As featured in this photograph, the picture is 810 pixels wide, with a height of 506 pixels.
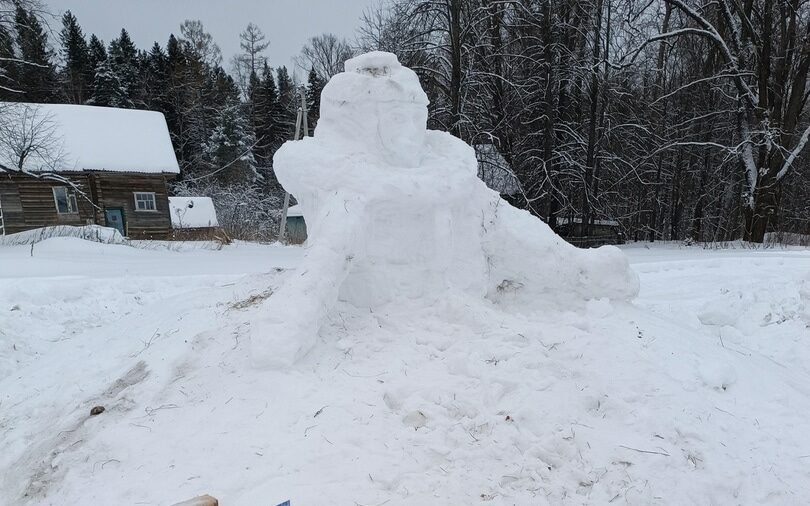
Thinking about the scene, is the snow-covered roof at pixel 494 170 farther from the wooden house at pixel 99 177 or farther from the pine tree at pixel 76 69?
the pine tree at pixel 76 69

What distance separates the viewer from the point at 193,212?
29.2 m

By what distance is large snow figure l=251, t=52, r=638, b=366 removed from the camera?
4.43m

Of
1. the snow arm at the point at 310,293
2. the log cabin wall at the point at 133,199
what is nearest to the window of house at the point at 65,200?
the log cabin wall at the point at 133,199

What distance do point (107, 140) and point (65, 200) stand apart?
11.5 feet

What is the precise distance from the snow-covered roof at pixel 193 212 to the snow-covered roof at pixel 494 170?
18069mm

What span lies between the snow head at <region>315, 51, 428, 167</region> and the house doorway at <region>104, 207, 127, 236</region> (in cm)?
2265

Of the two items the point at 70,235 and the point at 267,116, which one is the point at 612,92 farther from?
the point at 267,116

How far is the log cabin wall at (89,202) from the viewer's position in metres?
21.3

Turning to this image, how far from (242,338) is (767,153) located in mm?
17810

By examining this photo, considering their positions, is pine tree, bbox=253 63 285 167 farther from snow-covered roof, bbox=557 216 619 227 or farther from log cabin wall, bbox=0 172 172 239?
snow-covered roof, bbox=557 216 619 227

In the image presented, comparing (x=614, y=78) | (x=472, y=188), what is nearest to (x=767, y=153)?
(x=614, y=78)

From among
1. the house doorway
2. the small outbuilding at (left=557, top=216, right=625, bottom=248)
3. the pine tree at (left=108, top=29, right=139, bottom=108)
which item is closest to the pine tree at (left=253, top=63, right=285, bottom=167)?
the pine tree at (left=108, top=29, right=139, bottom=108)

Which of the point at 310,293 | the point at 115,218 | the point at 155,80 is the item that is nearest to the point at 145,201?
the point at 115,218

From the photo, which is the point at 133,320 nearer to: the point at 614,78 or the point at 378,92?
the point at 378,92
